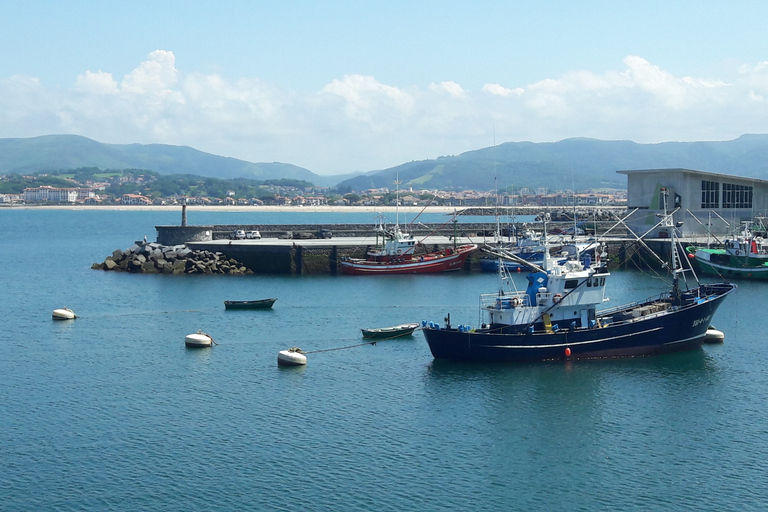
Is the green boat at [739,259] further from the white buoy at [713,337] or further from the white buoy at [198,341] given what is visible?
the white buoy at [198,341]

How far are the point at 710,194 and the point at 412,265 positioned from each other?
29.0 meters

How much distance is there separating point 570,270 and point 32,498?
73.2 feet

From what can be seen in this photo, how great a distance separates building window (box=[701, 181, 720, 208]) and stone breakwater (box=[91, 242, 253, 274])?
131 feet

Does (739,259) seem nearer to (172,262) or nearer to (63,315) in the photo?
(172,262)

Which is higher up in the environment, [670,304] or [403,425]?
[670,304]

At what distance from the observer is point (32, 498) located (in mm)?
21531

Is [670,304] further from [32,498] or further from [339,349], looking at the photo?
[32,498]

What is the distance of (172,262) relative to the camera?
218 ft

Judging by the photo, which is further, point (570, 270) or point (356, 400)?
point (570, 270)

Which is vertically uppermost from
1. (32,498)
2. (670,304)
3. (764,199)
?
(764,199)

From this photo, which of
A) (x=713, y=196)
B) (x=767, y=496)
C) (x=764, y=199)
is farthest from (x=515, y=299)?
(x=764, y=199)

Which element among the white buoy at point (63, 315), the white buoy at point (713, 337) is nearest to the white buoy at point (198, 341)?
the white buoy at point (63, 315)

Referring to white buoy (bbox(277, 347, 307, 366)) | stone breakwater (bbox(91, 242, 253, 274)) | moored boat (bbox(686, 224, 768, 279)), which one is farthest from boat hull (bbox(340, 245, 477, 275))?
white buoy (bbox(277, 347, 307, 366))

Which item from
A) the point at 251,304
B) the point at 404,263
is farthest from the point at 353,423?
the point at 404,263
